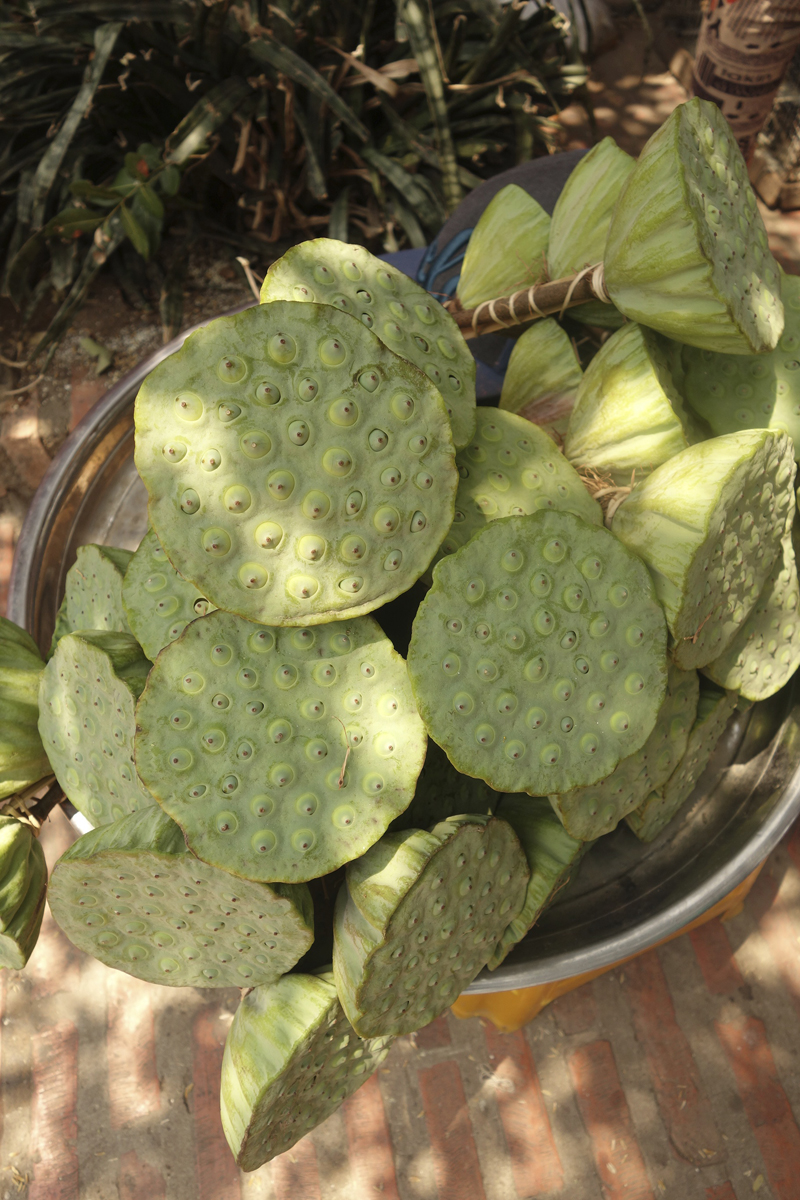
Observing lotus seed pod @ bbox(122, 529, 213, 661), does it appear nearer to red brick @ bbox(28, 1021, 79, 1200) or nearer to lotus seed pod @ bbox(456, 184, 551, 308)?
lotus seed pod @ bbox(456, 184, 551, 308)

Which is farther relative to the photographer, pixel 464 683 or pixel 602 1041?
pixel 602 1041

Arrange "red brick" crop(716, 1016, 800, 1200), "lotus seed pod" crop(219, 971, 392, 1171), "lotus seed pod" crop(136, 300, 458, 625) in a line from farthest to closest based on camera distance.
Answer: "red brick" crop(716, 1016, 800, 1200) → "lotus seed pod" crop(219, 971, 392, 1171) → "lotus seed pod" crop(136, 300, 458, 625)

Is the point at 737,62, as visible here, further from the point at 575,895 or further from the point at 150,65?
the point at 575,895

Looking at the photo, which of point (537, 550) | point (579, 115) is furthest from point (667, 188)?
point (579, 115)

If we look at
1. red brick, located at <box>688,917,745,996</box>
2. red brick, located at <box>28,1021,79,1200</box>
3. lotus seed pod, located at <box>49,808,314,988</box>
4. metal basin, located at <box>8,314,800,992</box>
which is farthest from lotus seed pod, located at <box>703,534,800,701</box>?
red brick, located at <box>28,1021,79,1200</box>

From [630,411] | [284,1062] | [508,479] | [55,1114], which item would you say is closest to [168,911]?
[284,1062]

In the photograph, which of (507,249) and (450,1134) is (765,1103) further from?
(507,249)
